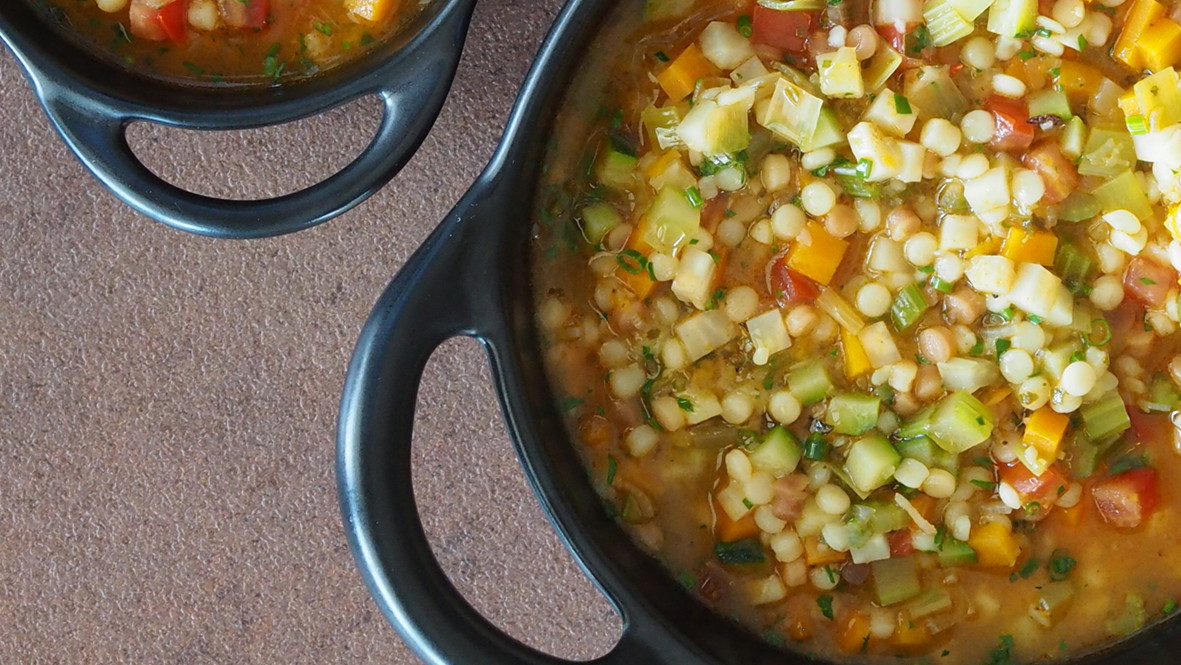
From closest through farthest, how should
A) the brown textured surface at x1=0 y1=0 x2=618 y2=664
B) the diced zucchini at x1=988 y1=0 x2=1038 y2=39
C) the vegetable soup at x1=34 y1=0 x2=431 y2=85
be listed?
1. the diced zucchini at x1=988 y1=0 x2=1038 y2=39
2. the vegetable soup at x1=34 y1=0 x2=431 y2=85
3. the brown textured surface at x1=0 y1=0 x2=618 y2=664

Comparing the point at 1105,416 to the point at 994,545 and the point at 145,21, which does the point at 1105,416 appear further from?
the point at 145,21

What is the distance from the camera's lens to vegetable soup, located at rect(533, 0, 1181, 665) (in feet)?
5.32

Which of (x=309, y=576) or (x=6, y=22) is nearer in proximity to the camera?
(x=6, y=22)

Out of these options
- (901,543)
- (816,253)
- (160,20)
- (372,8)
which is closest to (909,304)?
(816,253)

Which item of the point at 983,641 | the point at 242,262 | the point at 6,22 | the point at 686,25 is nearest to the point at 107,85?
the point at 6,22

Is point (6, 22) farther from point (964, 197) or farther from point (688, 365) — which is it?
point (964, 197)

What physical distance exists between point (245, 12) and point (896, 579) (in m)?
1.42

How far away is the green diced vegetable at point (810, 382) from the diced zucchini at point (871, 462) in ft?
0.33

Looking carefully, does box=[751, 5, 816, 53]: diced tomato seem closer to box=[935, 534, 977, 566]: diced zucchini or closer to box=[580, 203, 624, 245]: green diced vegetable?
box=[580, 203, 624, 245]: green diced vegetable

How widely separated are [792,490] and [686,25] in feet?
2.46

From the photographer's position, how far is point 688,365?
168 centimetres

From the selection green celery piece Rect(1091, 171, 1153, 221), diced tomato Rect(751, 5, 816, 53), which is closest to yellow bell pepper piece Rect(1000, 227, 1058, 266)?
green celery piece Rect(1091, 171, 1153, 221)

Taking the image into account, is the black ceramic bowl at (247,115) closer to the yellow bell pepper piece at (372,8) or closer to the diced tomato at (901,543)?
the yellow bell pepper piece at (372,8)

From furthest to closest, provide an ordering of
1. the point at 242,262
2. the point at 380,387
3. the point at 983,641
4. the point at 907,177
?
1. the point at 242,262
2. the point at 983,641
3. the point at 907,177
4. the point at 380,387
